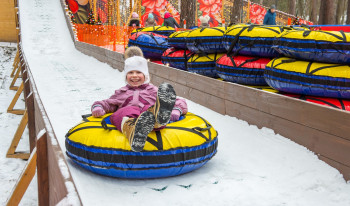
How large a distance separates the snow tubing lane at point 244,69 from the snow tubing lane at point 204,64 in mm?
637

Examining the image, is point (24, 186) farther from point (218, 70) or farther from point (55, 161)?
point (218, 70)

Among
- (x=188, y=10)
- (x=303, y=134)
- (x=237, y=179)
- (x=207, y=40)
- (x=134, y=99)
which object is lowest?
(x=237, y=179)

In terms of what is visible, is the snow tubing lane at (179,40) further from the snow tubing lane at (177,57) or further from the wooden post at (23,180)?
the wooden post at (23,180)

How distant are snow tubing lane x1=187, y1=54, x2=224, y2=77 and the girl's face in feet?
6.67

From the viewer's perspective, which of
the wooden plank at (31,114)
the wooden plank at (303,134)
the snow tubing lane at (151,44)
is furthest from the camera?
the snow tubing lane at (151,44)

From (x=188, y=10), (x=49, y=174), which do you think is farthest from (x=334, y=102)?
(x=188, y=10)

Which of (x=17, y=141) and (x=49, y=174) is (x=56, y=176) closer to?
(x=49, y=174)

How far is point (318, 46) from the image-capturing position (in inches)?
124

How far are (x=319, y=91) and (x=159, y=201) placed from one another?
171 cm

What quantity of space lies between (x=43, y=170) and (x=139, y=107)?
93cm

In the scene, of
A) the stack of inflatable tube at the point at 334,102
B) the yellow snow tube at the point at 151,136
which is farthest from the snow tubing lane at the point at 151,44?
the yellow snow tube at the point at 151,136

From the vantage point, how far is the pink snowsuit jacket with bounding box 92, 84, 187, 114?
116 inches

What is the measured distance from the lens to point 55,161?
1.84m

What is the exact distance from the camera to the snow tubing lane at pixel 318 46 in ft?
10.0
